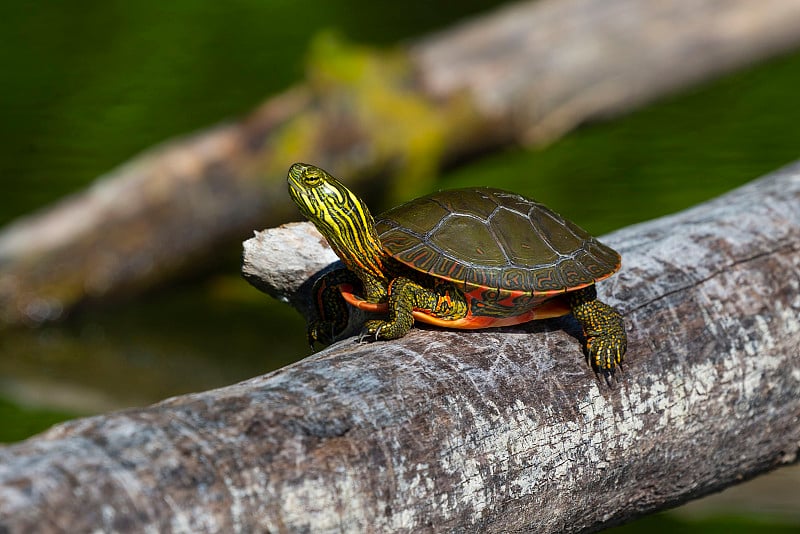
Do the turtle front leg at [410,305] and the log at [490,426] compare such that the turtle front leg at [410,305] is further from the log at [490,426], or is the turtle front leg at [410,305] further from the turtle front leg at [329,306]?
the turtle front leg at [329,306]

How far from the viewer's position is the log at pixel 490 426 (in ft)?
4.01

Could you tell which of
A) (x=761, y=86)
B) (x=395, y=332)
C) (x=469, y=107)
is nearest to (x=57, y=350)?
(x=469, y=107)

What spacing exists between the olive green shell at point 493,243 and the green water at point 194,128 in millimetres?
2614

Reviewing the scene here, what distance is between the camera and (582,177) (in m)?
5.42

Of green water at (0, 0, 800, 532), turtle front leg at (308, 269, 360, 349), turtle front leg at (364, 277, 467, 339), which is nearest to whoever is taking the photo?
turtle front leg at (364, 277, 467, 339)

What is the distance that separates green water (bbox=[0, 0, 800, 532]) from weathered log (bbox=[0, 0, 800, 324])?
0.28 metres

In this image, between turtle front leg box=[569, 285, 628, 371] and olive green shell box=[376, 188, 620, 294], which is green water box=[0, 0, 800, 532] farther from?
turtle front leg box=[569, 285, 628, 371]

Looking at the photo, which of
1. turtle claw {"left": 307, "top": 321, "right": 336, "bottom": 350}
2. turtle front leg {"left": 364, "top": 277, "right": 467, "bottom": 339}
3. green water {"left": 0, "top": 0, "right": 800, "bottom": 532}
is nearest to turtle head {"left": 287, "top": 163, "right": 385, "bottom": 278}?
turtle front leg {"left": 364, "top": 277, "right": 467, "bottom": 339}

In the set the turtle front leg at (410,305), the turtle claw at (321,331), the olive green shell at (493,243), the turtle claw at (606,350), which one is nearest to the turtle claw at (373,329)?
the turtle front leg at (410,305)

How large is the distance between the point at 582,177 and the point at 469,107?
39.4 inches

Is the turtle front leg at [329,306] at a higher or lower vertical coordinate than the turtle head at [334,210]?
lower

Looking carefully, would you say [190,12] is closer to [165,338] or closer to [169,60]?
[169,60]

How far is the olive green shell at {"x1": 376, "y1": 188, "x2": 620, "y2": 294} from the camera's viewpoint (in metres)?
1.78

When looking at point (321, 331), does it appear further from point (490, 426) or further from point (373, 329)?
point (490, 426)
